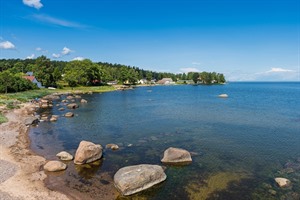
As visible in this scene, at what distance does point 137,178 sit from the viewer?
58.6 ft

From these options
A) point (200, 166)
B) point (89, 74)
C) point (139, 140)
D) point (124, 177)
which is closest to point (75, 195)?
point (124, 177)

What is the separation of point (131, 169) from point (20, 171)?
10.2m

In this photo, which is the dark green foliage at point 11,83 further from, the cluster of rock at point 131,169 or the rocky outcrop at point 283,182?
the rocky outcrop at point 283,182

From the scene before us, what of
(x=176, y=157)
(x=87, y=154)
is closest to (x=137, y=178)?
(x=176, y=157)

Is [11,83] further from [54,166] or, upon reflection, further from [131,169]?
[131,169]

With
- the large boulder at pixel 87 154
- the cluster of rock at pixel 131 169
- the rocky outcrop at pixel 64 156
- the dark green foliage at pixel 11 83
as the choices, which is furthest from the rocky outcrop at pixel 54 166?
the dark green foliage at pixel 11 83

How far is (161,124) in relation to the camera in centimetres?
4162

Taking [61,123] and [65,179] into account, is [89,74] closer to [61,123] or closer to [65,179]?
[61,123]

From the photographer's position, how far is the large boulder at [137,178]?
1745cm

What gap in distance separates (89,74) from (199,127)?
109m

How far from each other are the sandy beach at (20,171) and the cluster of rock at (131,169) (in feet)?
5.52

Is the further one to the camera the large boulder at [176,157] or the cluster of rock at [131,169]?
the large boulder at [176,157]

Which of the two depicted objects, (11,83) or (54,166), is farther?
(11,83)

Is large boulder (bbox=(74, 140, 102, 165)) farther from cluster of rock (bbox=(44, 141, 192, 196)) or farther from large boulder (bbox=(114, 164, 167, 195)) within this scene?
large boulder (bbox=(114, 164, 167, 195))
